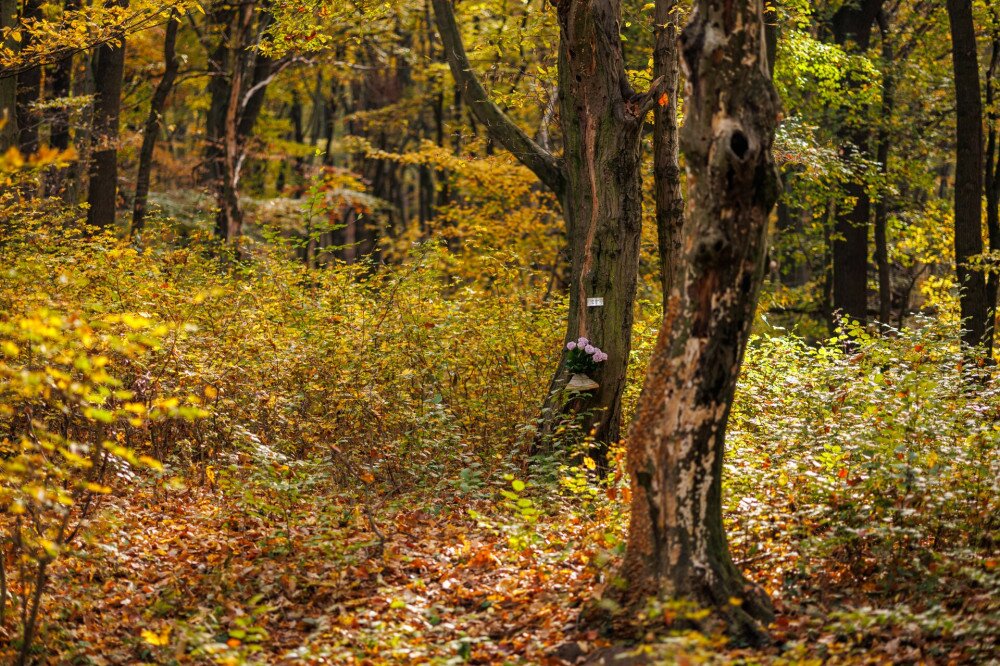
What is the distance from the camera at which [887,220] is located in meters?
19.0

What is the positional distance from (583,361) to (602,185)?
1.75 metres

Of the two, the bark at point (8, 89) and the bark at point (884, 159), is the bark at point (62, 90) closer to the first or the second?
the bark at point (8, 89)

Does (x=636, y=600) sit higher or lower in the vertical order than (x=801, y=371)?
lower

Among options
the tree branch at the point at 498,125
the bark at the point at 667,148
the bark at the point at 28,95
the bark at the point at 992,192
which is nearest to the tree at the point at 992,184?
the bark at the point at 992,192

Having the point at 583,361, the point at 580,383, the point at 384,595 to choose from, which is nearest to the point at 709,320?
the point at 384,595

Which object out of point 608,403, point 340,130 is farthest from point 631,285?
point 340,130

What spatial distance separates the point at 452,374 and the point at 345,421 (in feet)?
5.75

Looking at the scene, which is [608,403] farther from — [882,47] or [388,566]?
[882,47]

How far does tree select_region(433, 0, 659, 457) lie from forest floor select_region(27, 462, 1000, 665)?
2154 millimetres

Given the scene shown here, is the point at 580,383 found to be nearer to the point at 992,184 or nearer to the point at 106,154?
the point at 992,184

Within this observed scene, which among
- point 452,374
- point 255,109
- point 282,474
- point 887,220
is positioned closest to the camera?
point 282,474

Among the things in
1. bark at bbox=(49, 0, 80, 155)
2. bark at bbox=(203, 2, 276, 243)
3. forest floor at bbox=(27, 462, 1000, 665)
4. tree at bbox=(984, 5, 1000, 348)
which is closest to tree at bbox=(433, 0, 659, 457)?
forest floor at bbox=(27, 462, 1000, 665)

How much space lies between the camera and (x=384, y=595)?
6.52 meters

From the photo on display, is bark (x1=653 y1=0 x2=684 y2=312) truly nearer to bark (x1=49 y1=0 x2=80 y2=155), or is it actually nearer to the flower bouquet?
the flower bouquet
